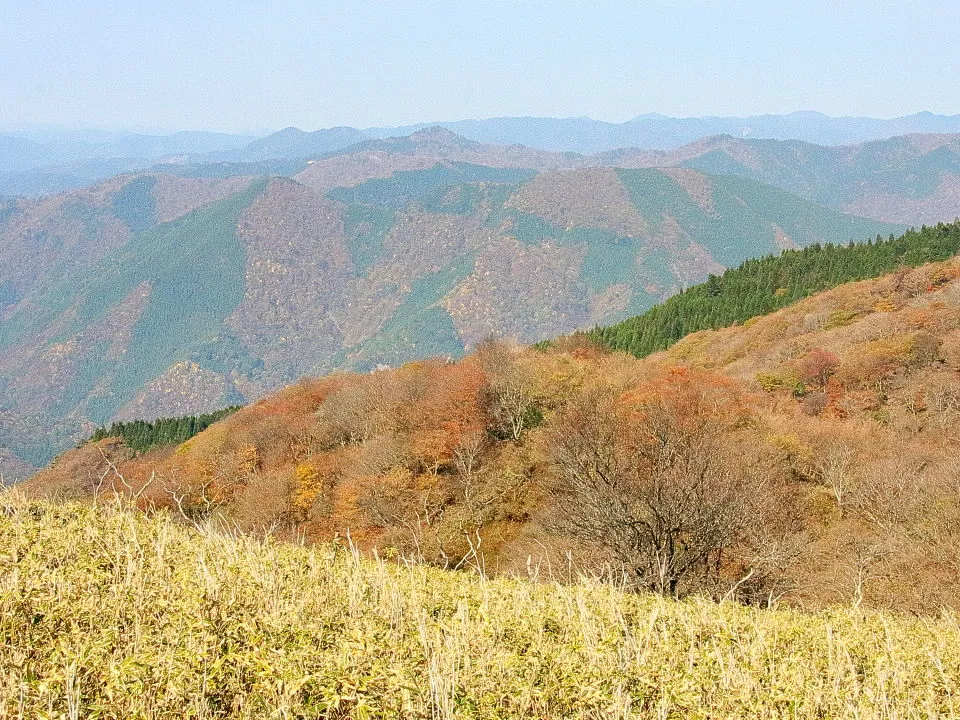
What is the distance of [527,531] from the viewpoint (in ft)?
125

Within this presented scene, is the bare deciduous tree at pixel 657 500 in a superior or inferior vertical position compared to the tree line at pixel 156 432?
superior

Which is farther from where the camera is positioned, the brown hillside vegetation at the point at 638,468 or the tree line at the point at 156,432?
the tree line at the point at 156,432

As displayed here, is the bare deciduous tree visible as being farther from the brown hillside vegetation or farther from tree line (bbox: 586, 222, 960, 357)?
tree line (bbox: 586, 222, 960, 357)

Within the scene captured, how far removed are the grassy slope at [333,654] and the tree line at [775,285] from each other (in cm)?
11294

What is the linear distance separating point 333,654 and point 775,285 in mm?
146277

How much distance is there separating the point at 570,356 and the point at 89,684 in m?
56.3

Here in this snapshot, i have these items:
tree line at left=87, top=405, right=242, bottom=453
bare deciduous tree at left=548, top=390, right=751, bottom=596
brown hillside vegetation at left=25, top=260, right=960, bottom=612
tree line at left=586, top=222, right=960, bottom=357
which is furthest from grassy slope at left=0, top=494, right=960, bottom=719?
tree line at left=87, top=405, right=242, bottom=453

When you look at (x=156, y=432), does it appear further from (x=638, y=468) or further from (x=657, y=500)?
(x=657, y=500)

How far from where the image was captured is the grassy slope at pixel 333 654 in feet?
16.3

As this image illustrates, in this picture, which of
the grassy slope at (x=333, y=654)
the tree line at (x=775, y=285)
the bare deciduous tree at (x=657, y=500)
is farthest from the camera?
the tree line at (x=775, y=285)

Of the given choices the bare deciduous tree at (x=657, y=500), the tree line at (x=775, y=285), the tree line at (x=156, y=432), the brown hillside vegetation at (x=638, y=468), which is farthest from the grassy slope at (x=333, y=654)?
the tree line at (x=156, y=432)

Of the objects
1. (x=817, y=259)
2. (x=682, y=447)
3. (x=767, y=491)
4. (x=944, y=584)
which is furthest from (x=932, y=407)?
(x=817, y=259)

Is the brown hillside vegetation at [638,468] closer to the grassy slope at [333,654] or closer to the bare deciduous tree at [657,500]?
the bare deciduous tree at [657,500]

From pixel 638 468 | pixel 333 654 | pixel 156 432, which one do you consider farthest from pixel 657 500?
pixel 156 432
